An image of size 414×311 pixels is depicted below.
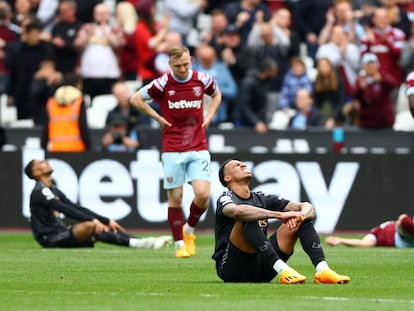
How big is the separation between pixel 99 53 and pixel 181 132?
26.8ft

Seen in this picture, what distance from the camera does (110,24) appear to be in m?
26.3

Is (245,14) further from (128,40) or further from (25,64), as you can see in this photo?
(25,64)

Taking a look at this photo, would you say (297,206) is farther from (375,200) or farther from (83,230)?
(375,200)

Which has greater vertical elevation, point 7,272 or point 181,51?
point 181,51

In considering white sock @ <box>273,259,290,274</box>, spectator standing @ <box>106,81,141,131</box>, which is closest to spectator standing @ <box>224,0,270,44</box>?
spectator standing @ <box>106,81,141,131</box>

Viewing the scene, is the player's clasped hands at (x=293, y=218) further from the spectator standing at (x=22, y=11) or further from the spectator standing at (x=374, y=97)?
the spectator standing at (x=22, y=11)

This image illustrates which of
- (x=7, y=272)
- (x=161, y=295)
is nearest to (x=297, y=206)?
(x=161, y=295)

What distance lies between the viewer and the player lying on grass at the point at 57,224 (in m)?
17.3

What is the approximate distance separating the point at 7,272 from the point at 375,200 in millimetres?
9241

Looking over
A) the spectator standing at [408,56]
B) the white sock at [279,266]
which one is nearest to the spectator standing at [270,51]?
the spectator standing at [408,56]

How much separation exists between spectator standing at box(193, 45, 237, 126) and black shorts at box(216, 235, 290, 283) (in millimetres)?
11346

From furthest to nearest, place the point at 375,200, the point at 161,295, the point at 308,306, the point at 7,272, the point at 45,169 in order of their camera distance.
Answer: the point at 375,200, the point at 45,169, the point at 7,272, the point at 161,295, the point at 308,306

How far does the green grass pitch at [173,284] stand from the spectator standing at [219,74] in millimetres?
6274

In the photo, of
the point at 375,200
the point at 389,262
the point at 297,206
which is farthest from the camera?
the point at 375,200
